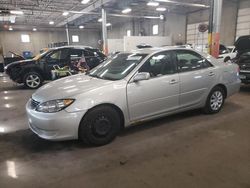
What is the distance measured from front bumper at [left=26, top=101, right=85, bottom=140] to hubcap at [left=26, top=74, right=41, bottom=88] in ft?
17.8

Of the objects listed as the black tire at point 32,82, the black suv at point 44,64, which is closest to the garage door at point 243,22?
the black suv at point 44,64

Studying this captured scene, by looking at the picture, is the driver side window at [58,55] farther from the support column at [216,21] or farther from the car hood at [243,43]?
the car hood at [243,43]

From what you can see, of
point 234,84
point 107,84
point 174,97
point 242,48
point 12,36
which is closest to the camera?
point 107,84

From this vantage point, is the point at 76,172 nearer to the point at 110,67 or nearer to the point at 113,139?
the point at 113,139

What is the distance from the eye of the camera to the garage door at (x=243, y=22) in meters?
12.2

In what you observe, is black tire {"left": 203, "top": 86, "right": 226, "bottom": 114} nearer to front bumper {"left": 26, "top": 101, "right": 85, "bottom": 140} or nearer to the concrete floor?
the concrete floor

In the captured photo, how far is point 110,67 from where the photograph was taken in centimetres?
369

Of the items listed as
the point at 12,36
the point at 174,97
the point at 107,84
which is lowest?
the point at 174,97

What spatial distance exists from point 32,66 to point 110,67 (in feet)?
16.6

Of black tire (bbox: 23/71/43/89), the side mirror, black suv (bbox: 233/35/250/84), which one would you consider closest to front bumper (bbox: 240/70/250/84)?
→ black suv (bbox: 233/35/250/84)

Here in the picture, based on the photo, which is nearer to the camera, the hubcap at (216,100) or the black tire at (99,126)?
the black tire at (99,126)

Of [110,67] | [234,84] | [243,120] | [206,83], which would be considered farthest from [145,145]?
[234,84]

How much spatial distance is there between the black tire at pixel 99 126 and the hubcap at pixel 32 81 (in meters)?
5.70

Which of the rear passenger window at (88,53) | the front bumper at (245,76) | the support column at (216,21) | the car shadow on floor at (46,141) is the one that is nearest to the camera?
the car shadow on floor at (46,141)
